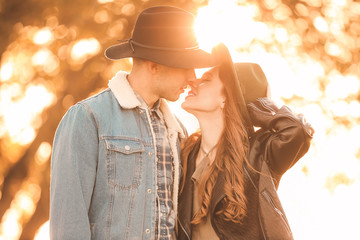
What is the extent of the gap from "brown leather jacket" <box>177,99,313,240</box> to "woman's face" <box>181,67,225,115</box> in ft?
1.07

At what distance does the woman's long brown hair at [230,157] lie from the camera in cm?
366

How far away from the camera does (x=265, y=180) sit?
3602 mm

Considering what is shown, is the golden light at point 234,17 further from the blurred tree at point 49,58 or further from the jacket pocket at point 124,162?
the jacket pocket at point 124,162

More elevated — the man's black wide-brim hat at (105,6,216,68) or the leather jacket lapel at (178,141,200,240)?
the man's black wide-brim hat at (105,6,216,68)

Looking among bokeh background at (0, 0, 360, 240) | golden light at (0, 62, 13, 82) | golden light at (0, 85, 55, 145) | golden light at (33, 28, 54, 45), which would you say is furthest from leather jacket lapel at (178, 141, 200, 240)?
golden light at (0, 85, 55, 145)

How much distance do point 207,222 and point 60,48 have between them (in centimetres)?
560

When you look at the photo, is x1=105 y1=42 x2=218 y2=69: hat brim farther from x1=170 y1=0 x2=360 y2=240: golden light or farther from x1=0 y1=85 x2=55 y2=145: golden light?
x1=0 y1=85 x2=55 y2=145: golden light

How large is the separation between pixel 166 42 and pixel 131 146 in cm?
84

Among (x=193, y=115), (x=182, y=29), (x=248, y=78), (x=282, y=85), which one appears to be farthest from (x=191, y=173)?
(x=282, y=85)

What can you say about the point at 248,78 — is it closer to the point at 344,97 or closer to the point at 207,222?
the point at 207,222

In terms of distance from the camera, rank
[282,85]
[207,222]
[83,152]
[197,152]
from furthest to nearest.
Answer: [282,85] < [197,152] < [207,222] < [83,152]

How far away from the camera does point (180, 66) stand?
11.7ft

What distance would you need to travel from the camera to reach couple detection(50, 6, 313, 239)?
3.17m

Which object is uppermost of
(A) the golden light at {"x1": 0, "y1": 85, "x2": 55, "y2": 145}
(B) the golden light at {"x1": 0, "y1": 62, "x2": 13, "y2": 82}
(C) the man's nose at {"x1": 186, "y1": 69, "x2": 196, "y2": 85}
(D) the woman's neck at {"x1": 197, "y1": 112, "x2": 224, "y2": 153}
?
(B) the golden light at {"x1": 0, "y1": 62, "x2": 13, "y2": 82}
